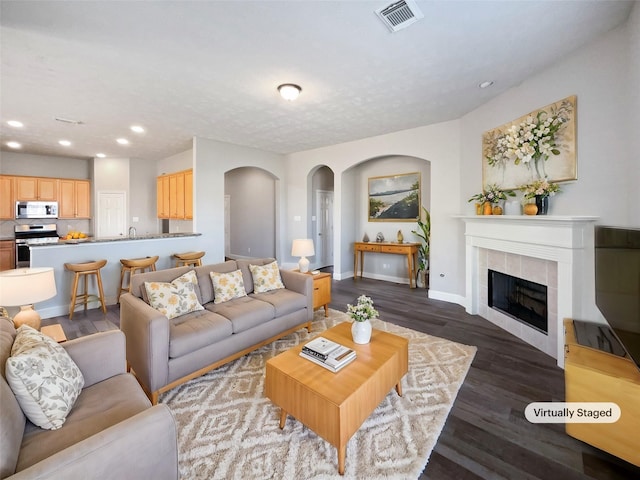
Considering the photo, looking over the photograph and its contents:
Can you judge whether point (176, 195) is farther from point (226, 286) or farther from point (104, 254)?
point (226, 286)

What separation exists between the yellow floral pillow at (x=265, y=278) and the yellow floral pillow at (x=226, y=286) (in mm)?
212

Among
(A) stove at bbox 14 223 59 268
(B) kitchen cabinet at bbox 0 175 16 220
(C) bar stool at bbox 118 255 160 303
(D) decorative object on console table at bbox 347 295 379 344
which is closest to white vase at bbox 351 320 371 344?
(D) decorative object on console table at bbox 347 295 379 344

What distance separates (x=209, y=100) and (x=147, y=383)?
318 centimetres

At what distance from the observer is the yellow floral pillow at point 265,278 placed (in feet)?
11.0

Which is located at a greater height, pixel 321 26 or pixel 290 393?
pixel 321 26

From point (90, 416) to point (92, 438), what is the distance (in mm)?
426

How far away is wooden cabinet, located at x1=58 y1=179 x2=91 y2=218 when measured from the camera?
259 inches

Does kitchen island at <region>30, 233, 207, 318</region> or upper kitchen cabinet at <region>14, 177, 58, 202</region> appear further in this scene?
upper kitchen cabinet at <region>14, 177, 58, 202</region>

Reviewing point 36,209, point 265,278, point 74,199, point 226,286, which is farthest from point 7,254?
point 265,278

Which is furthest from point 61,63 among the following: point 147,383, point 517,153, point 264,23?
point 517,153

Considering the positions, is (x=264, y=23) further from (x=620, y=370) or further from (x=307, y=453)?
(x=620, y=370)

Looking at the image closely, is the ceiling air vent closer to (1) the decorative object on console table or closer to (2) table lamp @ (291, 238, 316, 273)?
(1) the decorative object on console table

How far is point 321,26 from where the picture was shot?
2189mm

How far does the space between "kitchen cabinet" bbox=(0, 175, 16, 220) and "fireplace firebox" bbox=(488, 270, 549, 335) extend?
29.9 ft
